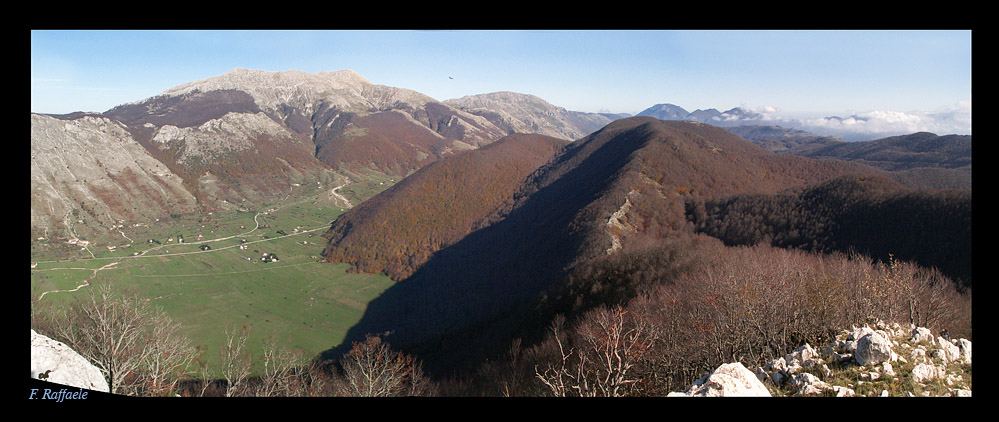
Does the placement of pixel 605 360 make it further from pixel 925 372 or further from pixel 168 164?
pixel 168 164

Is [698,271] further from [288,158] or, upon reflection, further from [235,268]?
[288,158]

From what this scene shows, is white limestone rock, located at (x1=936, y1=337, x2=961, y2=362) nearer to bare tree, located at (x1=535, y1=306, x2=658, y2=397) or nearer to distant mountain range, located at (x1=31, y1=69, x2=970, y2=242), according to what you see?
bare tree, located at (x1=535, y1=306, x2=658, y2=397)

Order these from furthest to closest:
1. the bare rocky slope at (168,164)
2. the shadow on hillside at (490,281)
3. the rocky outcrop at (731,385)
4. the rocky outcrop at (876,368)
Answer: the bare rocky slope at (168,164), the shadow on hillside at (490,281), the rocky outcrop at (876,368), the rocky outcrop at (731,385)

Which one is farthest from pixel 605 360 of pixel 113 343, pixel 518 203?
pixel 518 203

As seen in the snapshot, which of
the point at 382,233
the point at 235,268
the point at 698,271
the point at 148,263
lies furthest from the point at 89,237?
the point at 698,271

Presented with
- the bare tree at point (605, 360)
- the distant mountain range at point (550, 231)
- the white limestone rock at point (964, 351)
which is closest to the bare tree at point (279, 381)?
the bare tree at point (605, 360)

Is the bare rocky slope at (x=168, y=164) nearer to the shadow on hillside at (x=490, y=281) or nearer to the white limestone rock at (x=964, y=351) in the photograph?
the shadow on hillside at (x=490, y=281)
